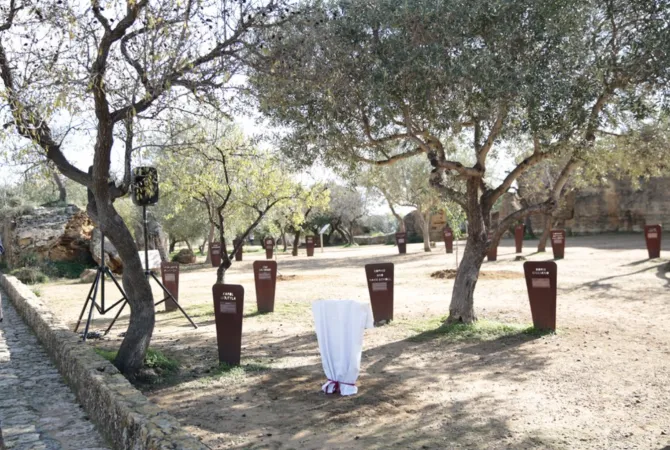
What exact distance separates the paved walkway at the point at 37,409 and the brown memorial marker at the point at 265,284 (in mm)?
4537

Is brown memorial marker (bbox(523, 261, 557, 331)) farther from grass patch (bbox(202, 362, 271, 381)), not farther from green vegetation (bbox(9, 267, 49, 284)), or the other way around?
green vegetation (bbox(9, 267, 49, 284))

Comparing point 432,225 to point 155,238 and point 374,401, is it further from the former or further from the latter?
point 374,401

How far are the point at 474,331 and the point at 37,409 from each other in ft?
21.1

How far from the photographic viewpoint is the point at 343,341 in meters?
6.72

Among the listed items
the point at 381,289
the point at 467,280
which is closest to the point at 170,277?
the point at 381,289

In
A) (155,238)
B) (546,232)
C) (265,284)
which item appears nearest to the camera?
(265,284)

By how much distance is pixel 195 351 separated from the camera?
909 centimetres

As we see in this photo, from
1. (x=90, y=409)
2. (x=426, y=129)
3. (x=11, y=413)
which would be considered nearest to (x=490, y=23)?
(x=426, y=129)

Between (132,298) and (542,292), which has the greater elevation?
(132,298)

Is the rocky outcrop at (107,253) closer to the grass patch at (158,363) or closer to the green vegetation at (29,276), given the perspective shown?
the green vegetation at (29,276)

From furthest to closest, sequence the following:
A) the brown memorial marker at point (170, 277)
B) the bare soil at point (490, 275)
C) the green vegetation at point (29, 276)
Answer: the green vegetation at point (29, 276) < the bare soil at point (490, 275) < the brown memorial marker at point (170, 277)

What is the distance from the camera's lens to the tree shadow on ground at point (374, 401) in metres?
5.40

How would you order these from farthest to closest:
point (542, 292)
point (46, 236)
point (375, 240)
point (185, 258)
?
1. point (375, 240)
2. point (185, 258)
3. point (46, 236)
4. point (542, 292)

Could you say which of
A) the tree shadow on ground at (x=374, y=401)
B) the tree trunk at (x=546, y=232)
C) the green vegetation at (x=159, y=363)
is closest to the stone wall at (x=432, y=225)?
the tree trunk at (x=546, y=232)
